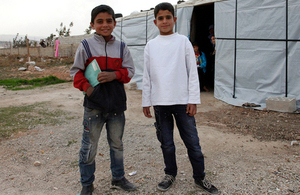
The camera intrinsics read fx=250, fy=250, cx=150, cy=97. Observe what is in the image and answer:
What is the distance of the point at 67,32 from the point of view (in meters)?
29.3

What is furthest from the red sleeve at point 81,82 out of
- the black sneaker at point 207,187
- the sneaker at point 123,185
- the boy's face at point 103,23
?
the black sneaker at point 207,187

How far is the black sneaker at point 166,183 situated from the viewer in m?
2.13

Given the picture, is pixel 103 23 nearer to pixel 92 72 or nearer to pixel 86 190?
pixel 92 72

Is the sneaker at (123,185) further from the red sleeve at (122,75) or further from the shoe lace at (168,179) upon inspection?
the red sleeve at (122,75)

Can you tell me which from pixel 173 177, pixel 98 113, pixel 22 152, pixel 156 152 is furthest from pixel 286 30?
pixel 22 152

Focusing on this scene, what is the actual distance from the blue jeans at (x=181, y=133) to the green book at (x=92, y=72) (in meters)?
0.56

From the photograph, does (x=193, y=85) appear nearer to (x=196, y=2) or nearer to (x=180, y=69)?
(x=180, y=69)

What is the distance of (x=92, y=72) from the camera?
1.94 m

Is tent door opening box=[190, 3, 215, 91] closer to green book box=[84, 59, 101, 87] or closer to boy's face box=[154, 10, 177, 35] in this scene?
boy's face box=[154, 10, 177, 35]

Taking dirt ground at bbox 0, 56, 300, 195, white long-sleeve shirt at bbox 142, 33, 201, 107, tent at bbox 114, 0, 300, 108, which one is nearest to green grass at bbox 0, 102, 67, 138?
dirt ground at bbox 0, 56, 300, 195

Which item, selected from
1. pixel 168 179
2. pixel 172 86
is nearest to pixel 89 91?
pixel 172 86

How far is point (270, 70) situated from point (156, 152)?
12.0 feet

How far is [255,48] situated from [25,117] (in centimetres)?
491

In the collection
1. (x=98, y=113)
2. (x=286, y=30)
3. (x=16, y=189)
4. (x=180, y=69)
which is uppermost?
(x=286, y=30)
